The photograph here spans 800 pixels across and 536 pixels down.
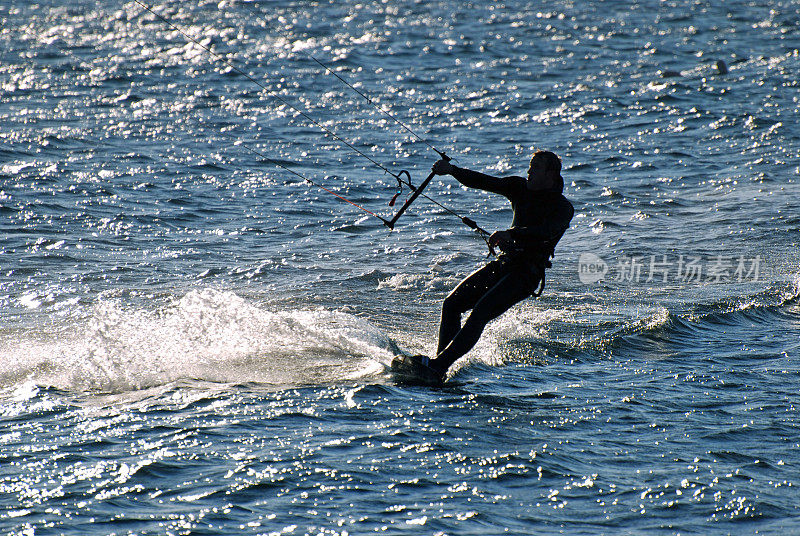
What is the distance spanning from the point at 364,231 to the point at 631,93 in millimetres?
12377

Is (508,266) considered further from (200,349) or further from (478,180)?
(200,349)

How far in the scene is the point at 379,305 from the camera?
11266mm

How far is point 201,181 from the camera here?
1742 cm

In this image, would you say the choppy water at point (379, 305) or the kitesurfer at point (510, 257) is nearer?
the choppy water at point (379, 305)

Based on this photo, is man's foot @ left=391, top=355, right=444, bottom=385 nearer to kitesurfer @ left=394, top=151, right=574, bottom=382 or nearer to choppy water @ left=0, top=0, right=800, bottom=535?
kitesurfer @ left=394, top=151, right=574, bottom=382

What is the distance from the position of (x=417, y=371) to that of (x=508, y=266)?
1174 mm

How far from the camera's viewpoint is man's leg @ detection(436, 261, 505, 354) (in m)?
8.36

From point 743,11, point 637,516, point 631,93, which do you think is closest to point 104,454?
point 637,516

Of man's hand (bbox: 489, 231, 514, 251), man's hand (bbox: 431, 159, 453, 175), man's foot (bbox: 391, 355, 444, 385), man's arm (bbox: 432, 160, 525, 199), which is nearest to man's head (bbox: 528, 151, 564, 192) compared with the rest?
man's arm (bbox: 432, 160, 525, 199)

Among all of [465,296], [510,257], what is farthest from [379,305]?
[510,257]

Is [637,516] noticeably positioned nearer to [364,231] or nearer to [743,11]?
[364,231]

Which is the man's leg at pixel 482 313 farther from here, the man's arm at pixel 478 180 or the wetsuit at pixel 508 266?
the man's arm at pixel 478 180

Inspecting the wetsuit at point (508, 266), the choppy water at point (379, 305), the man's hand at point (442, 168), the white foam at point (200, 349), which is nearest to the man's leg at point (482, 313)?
the wetsuit at point (508, 266)

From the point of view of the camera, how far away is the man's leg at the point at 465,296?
836cm
